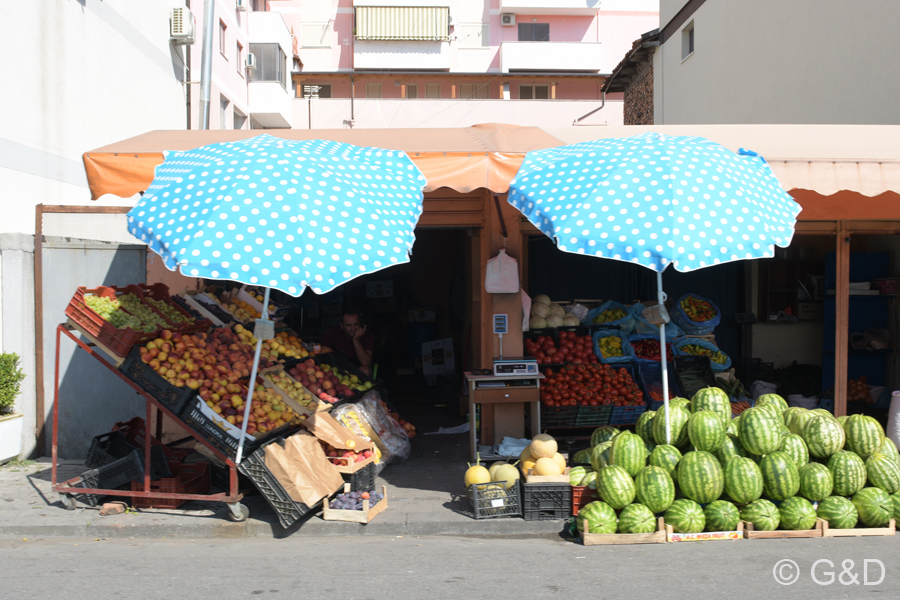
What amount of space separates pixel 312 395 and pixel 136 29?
9387 mm

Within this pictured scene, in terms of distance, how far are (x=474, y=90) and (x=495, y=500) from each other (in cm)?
2972

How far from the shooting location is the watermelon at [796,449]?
5.22m

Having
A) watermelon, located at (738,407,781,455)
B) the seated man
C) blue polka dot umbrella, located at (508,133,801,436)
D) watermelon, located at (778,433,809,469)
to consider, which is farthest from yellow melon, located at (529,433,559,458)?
the seated man

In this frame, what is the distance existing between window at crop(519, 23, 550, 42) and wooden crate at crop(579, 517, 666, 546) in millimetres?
33259

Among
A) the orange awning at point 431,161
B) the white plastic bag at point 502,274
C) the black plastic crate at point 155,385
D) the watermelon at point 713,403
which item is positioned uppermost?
the orange awning at point 431,161

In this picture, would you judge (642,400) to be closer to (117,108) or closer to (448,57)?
(117,108)

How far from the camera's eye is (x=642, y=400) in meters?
7.71

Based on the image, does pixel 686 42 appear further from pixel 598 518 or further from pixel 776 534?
pixel 598 518

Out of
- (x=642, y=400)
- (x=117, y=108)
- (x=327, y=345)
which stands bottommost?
(x=642, y=400)

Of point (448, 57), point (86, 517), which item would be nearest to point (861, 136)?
point (86, 517)

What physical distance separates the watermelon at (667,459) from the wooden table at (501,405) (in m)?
1.90

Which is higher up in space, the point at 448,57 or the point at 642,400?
the point at 448,57

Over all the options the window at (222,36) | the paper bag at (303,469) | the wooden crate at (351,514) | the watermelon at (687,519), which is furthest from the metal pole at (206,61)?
the watermelon at (687,519)

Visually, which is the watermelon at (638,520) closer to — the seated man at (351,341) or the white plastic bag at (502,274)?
the white plastic bag at (502,274)
